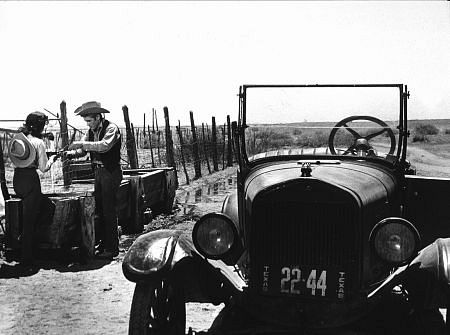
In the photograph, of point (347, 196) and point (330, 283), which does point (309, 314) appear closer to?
point (330, 283)

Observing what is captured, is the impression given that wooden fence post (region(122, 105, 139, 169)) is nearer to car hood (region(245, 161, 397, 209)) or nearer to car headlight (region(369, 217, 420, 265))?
car hood (region(245, 161, 397, 209))

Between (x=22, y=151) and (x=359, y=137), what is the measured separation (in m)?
3.58

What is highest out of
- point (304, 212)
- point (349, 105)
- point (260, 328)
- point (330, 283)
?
point (349, 105)

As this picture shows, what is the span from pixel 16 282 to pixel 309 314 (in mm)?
3557

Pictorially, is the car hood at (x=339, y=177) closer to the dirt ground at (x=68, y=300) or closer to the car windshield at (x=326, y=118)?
the car windshield at (x=326, y=118)

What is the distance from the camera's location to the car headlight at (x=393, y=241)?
3.62 metres

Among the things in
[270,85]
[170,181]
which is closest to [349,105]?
[270,85]

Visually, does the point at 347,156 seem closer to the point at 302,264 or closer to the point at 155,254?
the point at 302,264

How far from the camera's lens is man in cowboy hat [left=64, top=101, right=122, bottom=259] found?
672 centimetres

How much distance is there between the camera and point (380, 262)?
12.7ft

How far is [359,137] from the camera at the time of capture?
5.38m

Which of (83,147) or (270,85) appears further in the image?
(83,147)

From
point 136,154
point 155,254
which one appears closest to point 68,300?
point 155,254

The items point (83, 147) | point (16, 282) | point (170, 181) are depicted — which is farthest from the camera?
point (170, 181)
